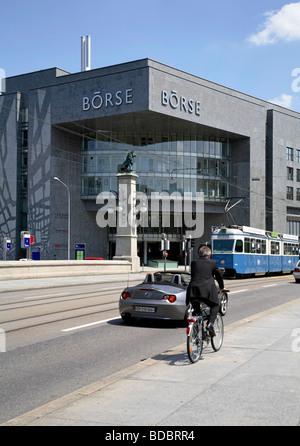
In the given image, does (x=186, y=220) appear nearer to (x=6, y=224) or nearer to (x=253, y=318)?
(x=6, y=224)

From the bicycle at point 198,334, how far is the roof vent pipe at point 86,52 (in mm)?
70196

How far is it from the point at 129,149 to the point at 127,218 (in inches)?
1045

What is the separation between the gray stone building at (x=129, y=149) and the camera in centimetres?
5962

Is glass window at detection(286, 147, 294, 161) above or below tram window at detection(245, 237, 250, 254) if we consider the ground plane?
above

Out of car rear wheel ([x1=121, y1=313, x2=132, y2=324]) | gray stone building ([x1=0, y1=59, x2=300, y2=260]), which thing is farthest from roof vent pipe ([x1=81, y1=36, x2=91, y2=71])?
car rear wheel ([x1=121, y1=313, x2=132, y2=324])

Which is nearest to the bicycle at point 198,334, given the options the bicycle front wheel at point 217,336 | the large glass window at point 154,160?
the bicycle front wheel at point 217,336

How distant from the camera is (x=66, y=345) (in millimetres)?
9055

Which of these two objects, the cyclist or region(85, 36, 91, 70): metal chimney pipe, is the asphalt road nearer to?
the cyclist

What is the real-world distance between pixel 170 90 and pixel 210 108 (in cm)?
723

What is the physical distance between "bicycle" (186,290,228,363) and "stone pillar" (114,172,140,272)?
32.4m

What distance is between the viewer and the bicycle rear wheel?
23.4 ft

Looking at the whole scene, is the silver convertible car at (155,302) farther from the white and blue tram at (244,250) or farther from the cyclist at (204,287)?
the white and blue tram at (244,250)
